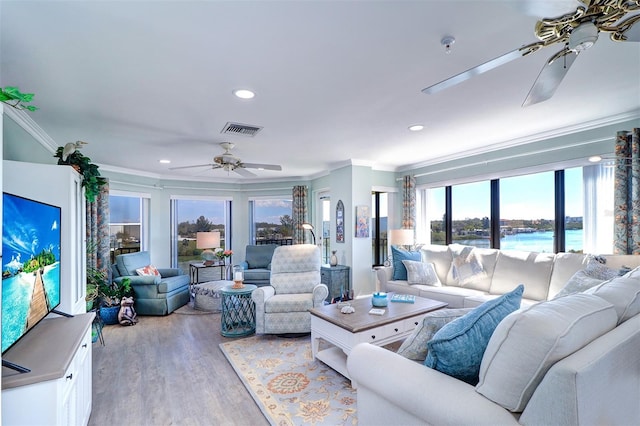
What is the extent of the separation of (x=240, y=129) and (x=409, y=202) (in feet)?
11.0

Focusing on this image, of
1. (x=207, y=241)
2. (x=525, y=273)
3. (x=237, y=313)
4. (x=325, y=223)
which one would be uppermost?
(x=325, y=223)

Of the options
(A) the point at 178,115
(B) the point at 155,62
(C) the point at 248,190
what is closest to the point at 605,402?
(B) the point at 155,62

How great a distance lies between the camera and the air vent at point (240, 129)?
336 centimetres

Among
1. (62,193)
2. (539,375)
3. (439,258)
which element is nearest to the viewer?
(539,375)

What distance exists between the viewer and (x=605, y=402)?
1.13 metres

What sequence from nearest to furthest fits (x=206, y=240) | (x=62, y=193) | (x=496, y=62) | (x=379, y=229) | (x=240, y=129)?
1. (x=496, y=62)
2. (x=62, y=193)
3. (x=240, y=129)
4. (x=206, y=240)
5. (x=379, y=229)

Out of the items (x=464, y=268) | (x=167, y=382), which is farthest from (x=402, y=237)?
(x=167, y=382)

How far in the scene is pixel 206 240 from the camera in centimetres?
606

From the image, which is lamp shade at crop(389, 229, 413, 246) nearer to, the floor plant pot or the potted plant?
the potted plant

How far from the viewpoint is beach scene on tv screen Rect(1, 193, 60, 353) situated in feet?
4.95

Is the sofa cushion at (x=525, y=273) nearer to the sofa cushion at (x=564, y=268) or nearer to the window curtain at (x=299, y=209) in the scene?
the sofa cushion at (x=564, y=268)

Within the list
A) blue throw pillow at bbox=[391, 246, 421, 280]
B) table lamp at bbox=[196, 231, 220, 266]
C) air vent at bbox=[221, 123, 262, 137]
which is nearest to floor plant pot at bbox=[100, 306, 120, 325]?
table lamp at bbox=[196, 231, 220, 266]

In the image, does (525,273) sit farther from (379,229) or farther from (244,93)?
(244,93)

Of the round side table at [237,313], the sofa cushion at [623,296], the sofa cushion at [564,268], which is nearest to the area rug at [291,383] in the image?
the round side table at [237,313]
